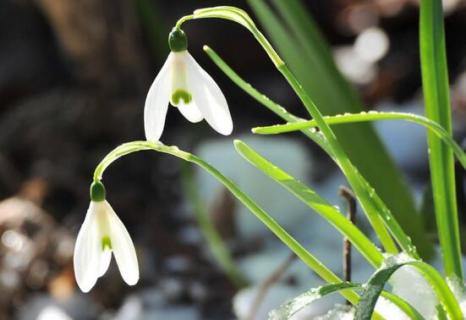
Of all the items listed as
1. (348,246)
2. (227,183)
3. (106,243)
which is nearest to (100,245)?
(106,243)

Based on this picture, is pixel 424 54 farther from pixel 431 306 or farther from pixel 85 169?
pixel 85 169

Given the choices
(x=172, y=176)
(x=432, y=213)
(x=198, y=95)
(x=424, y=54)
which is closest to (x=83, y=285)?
(x=198, y=95)

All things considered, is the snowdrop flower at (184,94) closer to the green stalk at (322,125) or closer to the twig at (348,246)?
the green stalk at (322,125)

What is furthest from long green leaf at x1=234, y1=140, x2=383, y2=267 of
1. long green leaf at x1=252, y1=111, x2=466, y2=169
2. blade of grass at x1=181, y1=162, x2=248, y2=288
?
blade of grass at x1=181, y1=162, x2=248, y2=288

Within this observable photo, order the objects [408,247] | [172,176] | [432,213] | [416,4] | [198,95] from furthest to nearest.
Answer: [416,4] < [172,176] < [432,213] < [408,247] < [198,95]

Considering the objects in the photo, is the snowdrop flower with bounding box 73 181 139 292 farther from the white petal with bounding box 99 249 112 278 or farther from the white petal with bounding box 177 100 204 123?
the white petal with bounding box 177 100 204 123

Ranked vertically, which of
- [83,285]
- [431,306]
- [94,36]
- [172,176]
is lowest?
[431,306]

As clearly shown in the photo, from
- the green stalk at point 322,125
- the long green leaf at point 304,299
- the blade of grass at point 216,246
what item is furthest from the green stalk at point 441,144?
the blade of grass at point 216,246
